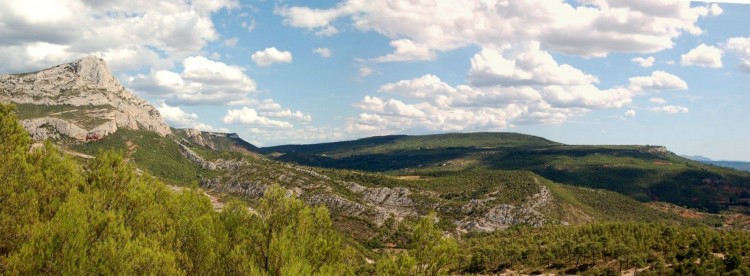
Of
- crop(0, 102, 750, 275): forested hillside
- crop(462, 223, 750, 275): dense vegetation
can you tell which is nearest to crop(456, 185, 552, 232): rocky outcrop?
crop(462, 223, 750, 275): dense vegetation

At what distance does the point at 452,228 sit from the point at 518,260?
83435 millimetres

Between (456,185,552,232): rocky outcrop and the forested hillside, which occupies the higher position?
the forested hillside

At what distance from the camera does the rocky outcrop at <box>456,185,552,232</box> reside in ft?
→ 588

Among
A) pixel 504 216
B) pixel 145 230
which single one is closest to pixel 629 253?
pixel 145 230

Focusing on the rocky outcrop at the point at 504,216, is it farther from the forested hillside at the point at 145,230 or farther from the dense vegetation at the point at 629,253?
the forested hillside at the point at 145,230

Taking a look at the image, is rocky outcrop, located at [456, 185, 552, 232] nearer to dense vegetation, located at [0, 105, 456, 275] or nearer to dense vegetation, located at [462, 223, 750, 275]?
dense vegetation, located at [462, 223, 750, 275]

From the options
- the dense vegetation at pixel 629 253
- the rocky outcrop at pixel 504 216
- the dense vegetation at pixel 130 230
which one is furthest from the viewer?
the rocky outcrop at pixel 504 216

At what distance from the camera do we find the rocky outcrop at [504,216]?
588 feet

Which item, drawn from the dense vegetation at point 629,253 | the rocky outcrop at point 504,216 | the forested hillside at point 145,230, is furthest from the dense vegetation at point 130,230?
the rocky outcrop at point 504,216

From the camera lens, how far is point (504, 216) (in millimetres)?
185500

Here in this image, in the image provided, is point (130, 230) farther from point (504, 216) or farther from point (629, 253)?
point (504, 216)

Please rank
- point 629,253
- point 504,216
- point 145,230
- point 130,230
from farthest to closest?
point 504,216 < point 629,253 < point 145,230 < point 130,230

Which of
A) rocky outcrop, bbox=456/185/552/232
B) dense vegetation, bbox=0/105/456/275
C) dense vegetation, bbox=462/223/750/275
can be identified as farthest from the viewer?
rocky outcrop, bbox=456/185/552/232

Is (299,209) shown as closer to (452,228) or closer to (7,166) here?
(7,166)
